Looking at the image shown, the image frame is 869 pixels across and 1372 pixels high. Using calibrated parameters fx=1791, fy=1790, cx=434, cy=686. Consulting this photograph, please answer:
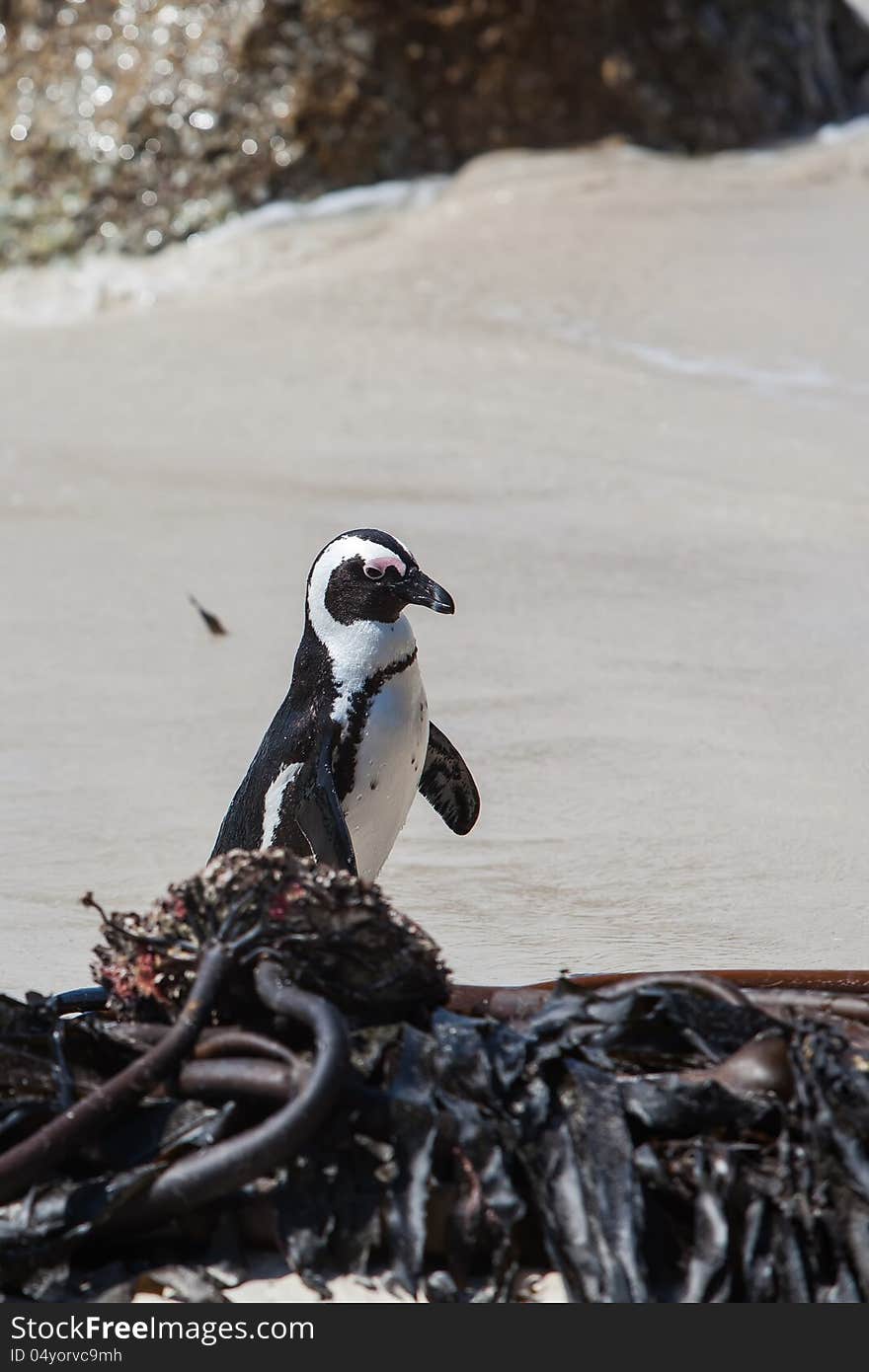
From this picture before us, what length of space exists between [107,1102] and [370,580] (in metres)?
1.38

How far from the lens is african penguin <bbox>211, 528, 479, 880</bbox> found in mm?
2990

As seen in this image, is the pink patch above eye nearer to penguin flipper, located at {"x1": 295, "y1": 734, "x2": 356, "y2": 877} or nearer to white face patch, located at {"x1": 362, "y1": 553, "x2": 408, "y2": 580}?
white face patch, located at {"x1": 362, "y1": 553, "x2": 408, "y2": 580}

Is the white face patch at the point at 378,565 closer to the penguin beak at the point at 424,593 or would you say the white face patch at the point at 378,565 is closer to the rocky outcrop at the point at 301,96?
the penguin beak at the point at 424,593

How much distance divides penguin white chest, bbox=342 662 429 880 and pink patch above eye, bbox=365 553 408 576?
0.18 meters

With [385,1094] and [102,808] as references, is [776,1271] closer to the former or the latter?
[385,1094]

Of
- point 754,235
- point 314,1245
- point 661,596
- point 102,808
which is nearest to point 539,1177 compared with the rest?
point 314,1245

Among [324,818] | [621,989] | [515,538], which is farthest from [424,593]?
[515,538]

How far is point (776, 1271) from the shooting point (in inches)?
69.1

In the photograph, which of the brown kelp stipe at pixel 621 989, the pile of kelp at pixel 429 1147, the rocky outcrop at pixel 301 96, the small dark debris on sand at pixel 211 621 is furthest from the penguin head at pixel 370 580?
the rocky outcrop at pixel 301 96

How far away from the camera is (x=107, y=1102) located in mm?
1795

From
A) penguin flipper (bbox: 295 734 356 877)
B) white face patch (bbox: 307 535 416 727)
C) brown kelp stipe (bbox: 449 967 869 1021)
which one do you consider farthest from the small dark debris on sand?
brown kelp stipe (bbox: 449 967 869 1021)

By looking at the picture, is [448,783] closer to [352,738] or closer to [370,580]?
[352,738]

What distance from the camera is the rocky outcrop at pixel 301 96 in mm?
8781

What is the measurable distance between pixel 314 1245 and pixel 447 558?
366 cm
